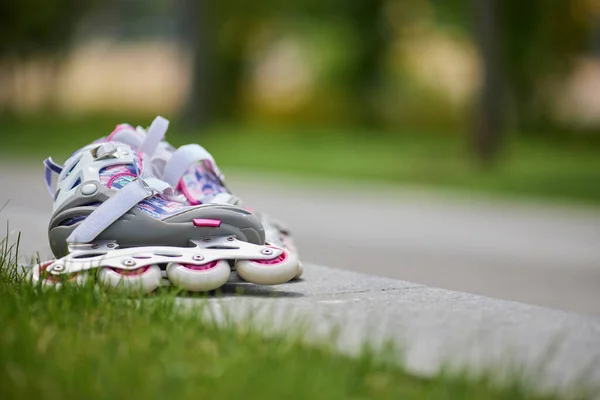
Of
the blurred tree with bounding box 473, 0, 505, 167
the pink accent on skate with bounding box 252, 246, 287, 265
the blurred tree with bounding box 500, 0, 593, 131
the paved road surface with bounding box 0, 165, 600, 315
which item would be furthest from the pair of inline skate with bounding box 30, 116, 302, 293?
the blurred tree with bounding box 500, 0, 593, 131

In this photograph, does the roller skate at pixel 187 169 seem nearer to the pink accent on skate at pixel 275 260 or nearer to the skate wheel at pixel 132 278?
the pink accent on skate at pixel 275 260

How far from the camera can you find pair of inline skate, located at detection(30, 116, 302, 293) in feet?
12.6

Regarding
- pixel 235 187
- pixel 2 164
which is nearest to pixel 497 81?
pixel 235 187

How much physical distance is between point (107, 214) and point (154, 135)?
689mm

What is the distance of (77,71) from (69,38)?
249cm

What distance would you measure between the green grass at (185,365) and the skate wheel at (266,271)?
0.47m

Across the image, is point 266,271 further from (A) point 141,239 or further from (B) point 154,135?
(B) point 154,135

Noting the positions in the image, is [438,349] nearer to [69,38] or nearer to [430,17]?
[430,17]

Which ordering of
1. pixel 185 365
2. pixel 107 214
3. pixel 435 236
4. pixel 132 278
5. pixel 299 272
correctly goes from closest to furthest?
1. pixel 185 365
2. pixel 132 278
3. pixel 107 214
4. pixel 299 272
5. pixel 435 236

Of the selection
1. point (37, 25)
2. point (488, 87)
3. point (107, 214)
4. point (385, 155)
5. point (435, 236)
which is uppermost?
point (37, 25)

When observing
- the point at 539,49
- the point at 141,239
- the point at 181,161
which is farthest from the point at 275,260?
the point at 539,49

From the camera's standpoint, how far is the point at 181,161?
176 inches

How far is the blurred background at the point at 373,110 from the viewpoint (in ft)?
29.0

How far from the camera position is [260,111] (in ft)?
105
